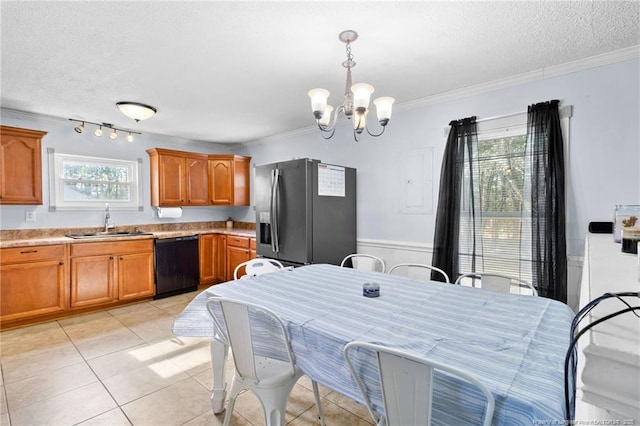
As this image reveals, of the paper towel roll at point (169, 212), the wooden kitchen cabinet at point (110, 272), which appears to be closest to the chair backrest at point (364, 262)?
the wooden kitchen cabinet at point (110, 272)

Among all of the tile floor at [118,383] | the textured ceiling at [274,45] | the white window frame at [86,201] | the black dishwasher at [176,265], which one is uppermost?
the textured ceiling at [274,45]

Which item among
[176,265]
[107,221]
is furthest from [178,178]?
[176,265]

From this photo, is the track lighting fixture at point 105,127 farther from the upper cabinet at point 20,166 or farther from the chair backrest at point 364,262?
the chair backrest at point 364,262

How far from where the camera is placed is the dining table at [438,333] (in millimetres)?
874

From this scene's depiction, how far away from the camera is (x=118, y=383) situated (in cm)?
221

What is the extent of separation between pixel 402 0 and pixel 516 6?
64 cm

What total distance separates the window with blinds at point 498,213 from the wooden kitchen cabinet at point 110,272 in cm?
378

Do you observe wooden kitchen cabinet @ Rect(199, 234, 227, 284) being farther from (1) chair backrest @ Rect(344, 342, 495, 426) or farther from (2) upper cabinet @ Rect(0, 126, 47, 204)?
(1) chair backrest @ Rect(344, 342, 495, 426)

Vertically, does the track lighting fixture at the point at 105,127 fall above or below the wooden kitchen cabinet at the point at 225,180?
above

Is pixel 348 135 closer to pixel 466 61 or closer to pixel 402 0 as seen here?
pixel 466 61

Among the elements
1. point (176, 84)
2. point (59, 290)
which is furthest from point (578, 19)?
point (59, 290)

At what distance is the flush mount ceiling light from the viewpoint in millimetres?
3122

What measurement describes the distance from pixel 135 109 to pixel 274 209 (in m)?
1.73

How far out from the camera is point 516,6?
67.6 inches
